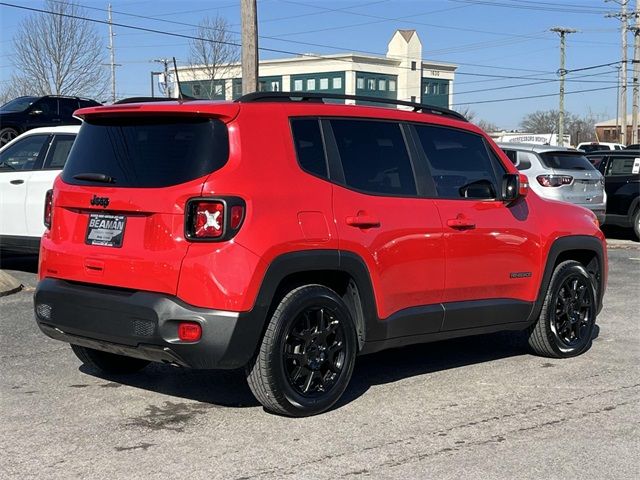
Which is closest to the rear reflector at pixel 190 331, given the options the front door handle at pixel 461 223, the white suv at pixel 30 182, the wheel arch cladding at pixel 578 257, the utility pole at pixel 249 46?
the front door handle at pixel 461 223

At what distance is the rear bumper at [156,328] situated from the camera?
4.70m

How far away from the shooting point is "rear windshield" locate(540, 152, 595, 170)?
579 inches

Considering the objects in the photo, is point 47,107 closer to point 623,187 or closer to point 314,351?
point 623,187

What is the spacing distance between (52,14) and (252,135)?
129 feet

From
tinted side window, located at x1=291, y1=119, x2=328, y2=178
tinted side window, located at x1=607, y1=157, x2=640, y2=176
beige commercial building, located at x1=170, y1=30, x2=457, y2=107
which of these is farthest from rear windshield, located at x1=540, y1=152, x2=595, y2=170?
beige commercial building, located at x1=170, y1=30, x2=457, y2=107

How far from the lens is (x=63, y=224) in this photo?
534cm

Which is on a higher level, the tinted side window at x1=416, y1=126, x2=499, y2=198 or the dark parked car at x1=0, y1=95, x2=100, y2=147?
the dark parked car at x1=0, y1=95, x2=100, y2=147

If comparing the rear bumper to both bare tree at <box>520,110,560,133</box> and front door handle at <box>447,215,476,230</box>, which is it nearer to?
front door handle at <box>447,215,476,230</box>

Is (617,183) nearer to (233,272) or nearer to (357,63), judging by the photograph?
(233,272)

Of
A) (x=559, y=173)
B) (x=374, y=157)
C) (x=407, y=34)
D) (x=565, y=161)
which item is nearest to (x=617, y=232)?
(x=565, y=161)

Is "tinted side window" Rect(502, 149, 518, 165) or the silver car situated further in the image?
"tinted side window" Rect(502, 149, 518, 165)

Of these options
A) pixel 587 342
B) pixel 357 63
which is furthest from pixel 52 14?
pixel 357 63

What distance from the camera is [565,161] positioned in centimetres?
1493

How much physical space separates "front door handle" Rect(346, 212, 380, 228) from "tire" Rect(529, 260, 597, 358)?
204cm
